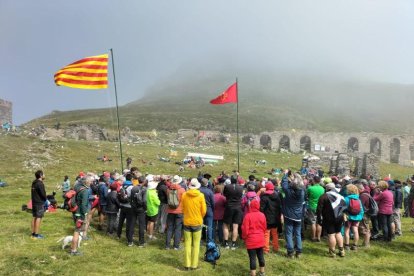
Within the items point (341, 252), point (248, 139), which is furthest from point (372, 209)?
point (248, 139)

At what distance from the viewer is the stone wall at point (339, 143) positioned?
69.4m

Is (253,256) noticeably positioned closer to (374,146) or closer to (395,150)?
(395,150)

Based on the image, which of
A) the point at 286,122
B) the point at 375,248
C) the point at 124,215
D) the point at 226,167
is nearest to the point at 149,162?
the point at 226,167

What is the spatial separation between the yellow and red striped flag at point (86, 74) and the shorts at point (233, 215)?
33.3ft

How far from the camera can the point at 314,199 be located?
13.4 metres

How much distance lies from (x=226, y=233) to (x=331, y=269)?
3.68m

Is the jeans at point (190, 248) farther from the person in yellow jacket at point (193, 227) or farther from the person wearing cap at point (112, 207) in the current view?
the person wearing cap at point (112, 207)

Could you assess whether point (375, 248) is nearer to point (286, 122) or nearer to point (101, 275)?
point (101, 275)

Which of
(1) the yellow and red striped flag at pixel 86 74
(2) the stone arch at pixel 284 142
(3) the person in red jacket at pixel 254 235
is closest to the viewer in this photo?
(3) the person in red jacket at pixel 254 235

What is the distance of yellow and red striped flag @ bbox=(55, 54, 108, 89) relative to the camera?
18859 millimetres

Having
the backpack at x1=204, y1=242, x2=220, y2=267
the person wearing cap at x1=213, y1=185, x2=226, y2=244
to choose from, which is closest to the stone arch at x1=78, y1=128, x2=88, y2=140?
the person wearing cap at x1=213, y1=185, x2=226, y2=244

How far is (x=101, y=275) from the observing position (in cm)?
981

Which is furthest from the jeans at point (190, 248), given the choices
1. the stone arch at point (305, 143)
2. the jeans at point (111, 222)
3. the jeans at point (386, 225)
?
the stone arch at point (305, 143)

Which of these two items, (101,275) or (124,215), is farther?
(124,215)
